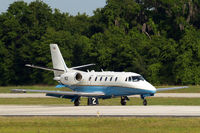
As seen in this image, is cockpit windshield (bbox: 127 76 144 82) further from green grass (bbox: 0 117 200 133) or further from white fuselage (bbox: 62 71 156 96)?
green grass (bbox: 0 117 200 133)

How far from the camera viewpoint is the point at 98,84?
49.9 meters

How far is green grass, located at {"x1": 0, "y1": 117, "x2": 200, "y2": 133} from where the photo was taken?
26.2m

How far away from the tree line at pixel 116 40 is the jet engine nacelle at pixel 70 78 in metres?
44.4

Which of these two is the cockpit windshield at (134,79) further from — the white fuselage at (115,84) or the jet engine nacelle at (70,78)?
the jet engine nacelle at (70,78)

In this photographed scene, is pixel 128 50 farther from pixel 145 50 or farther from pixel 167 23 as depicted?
pixel 167 23

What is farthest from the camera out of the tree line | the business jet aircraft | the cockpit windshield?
the tree line

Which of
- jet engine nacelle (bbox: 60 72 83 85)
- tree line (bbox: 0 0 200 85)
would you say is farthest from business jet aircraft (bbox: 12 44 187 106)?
tree line (bbox: 0 0 200 85)

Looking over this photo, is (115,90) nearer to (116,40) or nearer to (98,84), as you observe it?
(98,84)

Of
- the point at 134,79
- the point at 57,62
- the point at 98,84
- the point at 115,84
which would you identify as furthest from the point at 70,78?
the point at 134,79

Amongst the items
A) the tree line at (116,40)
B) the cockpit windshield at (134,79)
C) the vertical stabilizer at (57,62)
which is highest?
the tree line at (116,40)

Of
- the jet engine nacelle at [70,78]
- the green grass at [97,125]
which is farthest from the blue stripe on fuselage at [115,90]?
the green grass at [97,125]

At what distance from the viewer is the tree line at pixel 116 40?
97188mm

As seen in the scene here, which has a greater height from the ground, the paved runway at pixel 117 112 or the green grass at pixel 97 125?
the paved runway at pixel 117 112

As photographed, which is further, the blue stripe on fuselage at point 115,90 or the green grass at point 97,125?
the blue stripe on fuselage at point 115,90
